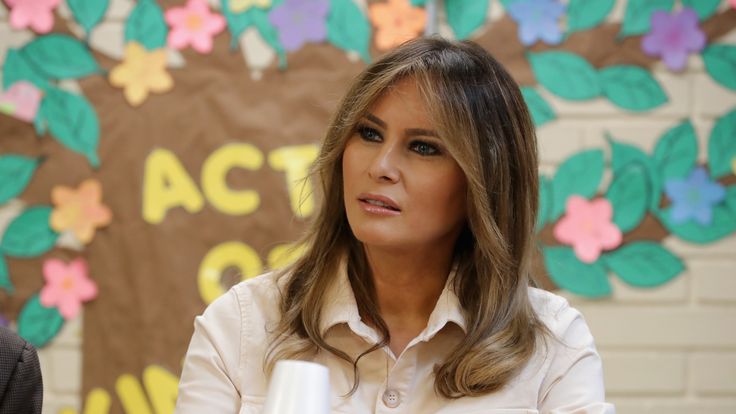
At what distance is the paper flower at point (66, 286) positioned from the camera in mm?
2070

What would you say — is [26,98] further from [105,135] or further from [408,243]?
[408,243]

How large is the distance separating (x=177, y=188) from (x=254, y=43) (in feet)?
1.24

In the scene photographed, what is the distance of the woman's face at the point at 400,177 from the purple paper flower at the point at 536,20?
0.69 metres

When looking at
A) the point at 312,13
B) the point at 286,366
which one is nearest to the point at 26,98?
the point at 312,13

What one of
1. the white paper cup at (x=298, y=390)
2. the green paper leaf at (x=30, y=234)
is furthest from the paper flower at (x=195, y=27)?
the white paper cup at (x=298, y=390)

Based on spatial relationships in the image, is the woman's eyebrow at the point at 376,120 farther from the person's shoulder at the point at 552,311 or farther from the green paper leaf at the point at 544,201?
the green paper leaf at the point at 544,201

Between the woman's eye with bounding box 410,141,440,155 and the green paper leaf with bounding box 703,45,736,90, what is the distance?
942 mm

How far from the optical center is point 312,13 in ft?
6.80

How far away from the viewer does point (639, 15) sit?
208 cm

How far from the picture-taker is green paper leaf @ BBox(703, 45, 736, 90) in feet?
6.82

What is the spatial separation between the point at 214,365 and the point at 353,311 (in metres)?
0.24

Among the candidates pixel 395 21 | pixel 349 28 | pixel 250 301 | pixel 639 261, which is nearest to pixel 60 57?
pixel 349 28

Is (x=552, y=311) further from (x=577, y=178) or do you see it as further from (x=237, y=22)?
(x=237, y=22)

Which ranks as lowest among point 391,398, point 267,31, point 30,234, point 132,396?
point 132,396
